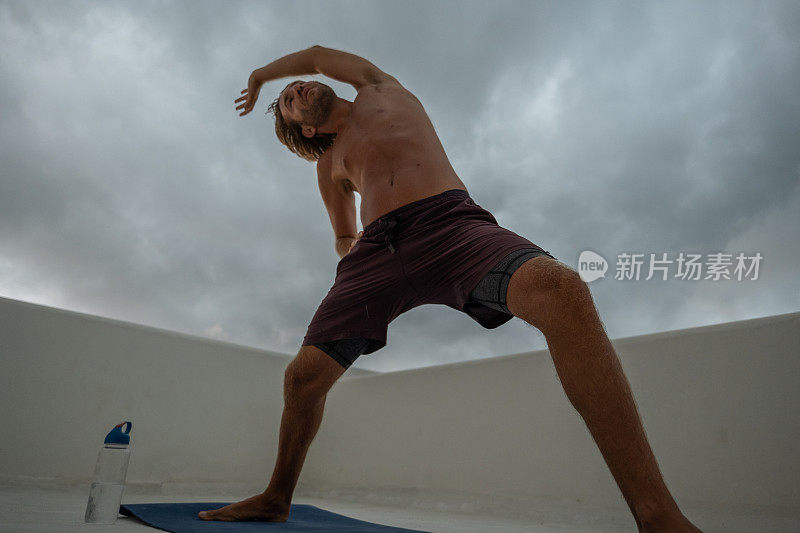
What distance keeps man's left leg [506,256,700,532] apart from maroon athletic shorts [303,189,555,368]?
0.07 meters

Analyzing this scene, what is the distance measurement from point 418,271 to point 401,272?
0.05 metres

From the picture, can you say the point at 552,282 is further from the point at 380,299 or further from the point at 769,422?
the point at 769,422

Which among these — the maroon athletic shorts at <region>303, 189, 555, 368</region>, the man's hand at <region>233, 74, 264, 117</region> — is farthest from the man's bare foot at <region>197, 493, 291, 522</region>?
the man's hand at <region>233, 74, 264, 117</region>

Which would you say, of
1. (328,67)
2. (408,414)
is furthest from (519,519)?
(328,67)

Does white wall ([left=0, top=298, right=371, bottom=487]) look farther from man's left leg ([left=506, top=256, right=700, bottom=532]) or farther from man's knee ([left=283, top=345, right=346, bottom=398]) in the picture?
man's left leg ([left=506, top=256, right=700, bottom=532])

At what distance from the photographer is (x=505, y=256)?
0.93m

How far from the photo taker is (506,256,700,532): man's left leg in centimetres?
69

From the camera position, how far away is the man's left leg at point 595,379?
0.69 meters

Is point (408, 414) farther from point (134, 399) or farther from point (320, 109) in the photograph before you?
point (320, 109)

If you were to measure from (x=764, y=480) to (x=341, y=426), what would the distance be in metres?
1.91

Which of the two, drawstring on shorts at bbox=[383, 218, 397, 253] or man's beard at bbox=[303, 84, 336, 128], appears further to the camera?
man's beard at bbox=[303, 84, 336, 128]

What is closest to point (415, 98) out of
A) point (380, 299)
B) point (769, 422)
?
point (380, 299)

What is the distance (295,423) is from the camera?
125 centimetres

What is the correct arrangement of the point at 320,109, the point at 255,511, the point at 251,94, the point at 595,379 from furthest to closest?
1. the point at 251,94
2. the point at 320,109
3. the point at 255,511
4. the point at 595,379
